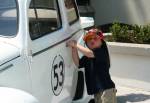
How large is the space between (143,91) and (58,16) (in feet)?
8.90

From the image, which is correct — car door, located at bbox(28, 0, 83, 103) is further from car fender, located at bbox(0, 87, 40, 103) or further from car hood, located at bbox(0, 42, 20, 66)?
car fender, located at bbox(0, 87, 40, 103)

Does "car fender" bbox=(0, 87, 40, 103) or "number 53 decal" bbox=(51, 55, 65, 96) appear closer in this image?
"car fender" bbox=(0, 87, 40, 103)

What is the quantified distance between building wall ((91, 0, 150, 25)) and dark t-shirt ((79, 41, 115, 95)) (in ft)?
16.0

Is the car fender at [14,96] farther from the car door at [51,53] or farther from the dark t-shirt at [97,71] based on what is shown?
the dark t-shirt at [97,71]

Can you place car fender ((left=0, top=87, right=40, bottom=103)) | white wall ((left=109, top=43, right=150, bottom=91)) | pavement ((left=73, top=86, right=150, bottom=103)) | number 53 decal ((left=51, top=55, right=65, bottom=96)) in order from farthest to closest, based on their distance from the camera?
white wall ((left=109, top=43, right=150, bottom=91))
pavement ((left=73, top=86, right=150, bottom=103))
number 53 decal ((left=51, top=55, right=65, bottom=96))
car fender ((left=0, top=87, right=40, bottom=103))

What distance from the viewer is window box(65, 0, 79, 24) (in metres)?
5.32

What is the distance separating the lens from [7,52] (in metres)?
3.79

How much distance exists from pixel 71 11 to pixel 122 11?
16.2 ft

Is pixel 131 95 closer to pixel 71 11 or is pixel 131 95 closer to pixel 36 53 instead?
pixel 71 11

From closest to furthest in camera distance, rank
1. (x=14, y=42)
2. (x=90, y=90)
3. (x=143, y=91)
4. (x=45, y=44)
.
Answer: (x=14, y=42), (x=45, y=44), (x=90, y=90), (x=143, y=91)

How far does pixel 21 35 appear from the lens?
13.2 ft

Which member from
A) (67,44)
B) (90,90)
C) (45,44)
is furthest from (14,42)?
(90,90)

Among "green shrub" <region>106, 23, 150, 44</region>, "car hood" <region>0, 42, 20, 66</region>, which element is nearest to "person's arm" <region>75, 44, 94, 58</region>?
"car hood" <region>0, 42, 20, 66</region>

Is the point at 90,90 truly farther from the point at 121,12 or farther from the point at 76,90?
the point at 121,12
